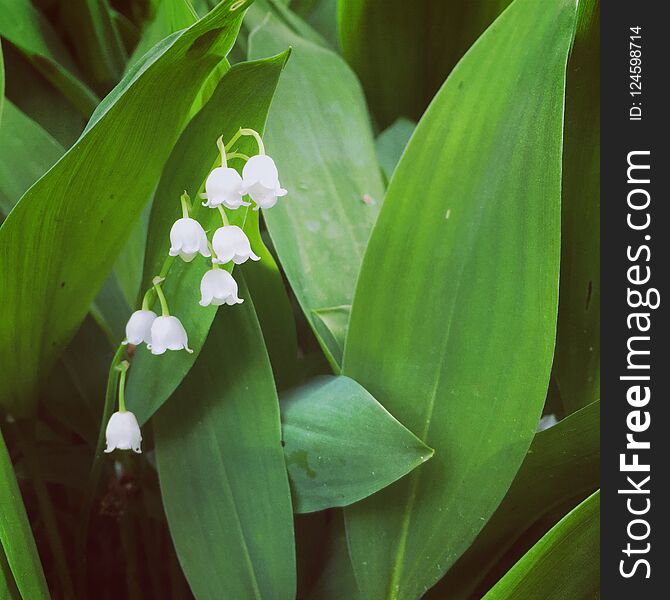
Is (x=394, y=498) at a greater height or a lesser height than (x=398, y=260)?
lesser

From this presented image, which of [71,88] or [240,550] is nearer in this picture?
[240,550]

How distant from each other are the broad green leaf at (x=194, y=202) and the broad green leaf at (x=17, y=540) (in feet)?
0.31

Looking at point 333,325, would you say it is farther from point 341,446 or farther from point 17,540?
point 17,540

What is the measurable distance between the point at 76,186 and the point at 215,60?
0.12 m

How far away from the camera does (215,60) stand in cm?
48

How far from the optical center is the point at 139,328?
1.62ft

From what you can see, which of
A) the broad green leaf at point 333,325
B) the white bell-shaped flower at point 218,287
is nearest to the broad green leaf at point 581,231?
the broad green leaf at point 333,325

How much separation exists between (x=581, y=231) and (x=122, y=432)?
0.38 meters

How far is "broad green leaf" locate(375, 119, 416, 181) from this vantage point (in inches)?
28.2

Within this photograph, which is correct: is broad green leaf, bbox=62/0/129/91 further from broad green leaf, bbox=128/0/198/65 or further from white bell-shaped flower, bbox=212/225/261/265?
white bell-shaped flower, bbox=212/225/261/265

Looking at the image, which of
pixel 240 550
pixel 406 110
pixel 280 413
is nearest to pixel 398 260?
pixel 280 413

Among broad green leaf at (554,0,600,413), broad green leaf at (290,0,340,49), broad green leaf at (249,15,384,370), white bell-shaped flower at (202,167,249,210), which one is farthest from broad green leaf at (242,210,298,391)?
broad green leaf at (290,0,340,49)

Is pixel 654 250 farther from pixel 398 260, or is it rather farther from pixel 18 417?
pixel 18 417

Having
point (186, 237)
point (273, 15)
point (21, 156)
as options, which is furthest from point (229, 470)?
point (273, 15)
